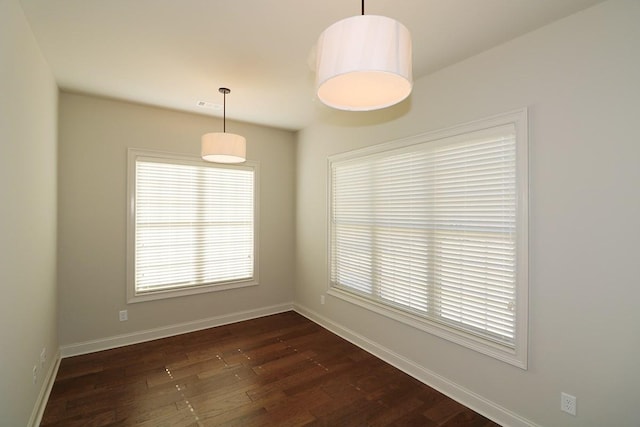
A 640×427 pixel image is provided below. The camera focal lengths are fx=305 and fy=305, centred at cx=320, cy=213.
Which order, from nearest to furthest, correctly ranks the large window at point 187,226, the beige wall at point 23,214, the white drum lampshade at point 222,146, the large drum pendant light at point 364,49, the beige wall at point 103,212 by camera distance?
the large drum pendant light at point 364,49, the beige wall at point 23,214, the white drum lampshade at point 222,146, the beige wall at point 103,212, the large window at point 187,226

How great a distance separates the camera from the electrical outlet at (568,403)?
197cm

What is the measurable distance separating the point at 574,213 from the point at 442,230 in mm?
958

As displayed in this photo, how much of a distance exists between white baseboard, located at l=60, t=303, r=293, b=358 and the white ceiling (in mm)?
2797

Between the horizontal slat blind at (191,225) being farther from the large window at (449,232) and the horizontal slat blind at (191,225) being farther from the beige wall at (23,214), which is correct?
the large window at (449,232)

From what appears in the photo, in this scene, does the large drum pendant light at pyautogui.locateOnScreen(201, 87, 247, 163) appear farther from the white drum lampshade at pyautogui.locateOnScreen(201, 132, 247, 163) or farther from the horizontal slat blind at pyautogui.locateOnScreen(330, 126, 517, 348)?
the horizontal slat blind at pyautogui.locateOnScreen(330, 126, 517, 348)

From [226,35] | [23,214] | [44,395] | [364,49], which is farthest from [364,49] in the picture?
[44,395]

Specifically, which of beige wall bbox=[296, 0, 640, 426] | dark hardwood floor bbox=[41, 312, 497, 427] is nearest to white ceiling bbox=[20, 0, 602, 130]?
beige wall bbox=[296, 0, 640, 426]

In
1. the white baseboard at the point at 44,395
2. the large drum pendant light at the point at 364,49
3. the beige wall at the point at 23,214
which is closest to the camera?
the large drum pendant light at the point at 364,49

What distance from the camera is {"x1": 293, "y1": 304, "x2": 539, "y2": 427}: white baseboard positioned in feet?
7.49

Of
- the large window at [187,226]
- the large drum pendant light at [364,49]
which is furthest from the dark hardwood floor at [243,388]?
the large drum pendant light at [364,49]

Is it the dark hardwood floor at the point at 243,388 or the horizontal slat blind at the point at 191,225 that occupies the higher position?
the horizontal slat blind at the point at 191,225

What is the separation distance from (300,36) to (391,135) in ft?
4.59

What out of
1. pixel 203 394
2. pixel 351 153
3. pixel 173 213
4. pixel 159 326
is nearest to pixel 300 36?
pixel 351 153

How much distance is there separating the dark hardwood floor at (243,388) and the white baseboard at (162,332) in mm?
108
